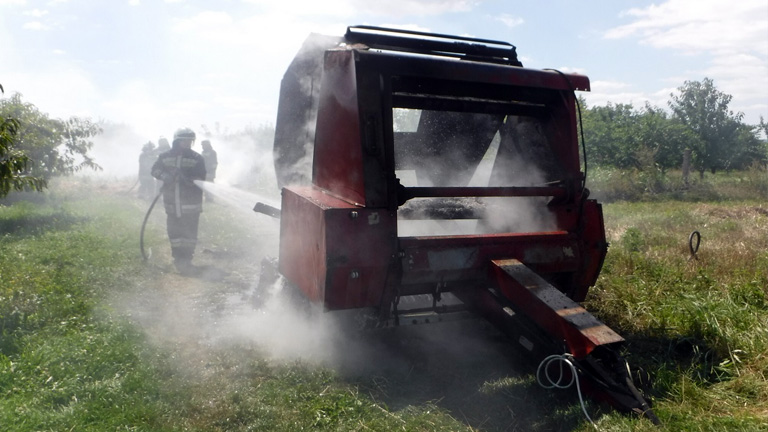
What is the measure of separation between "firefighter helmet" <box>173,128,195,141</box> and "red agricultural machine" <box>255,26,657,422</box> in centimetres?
354

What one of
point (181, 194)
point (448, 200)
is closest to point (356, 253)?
point (448, 200)

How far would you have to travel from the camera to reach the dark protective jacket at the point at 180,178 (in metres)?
8.16

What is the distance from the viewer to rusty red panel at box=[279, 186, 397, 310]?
3568mm

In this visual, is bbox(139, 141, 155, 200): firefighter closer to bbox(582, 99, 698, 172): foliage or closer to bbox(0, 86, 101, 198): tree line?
bbox(0, 86, 101, 198): tree line

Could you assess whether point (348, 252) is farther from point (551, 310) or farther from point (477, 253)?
point (551, 310)

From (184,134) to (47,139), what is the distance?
14.8 feet

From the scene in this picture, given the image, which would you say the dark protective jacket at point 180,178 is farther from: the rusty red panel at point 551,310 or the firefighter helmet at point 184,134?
the rusty red panel at point 551,310

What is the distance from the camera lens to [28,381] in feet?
11.3

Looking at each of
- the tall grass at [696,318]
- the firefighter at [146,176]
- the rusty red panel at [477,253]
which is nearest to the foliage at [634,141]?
the tall grass at [696,318]

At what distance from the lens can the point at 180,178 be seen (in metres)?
8.16

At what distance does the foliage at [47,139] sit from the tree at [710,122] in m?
23.4

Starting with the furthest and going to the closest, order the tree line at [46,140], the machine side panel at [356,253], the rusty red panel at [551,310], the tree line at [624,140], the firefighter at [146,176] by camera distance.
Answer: the firefighter at [146,176] < the tree line at [46,140] < the tree line at [624,140] < the machine side panel at [356,253] < the rusty red panel at [551,310]

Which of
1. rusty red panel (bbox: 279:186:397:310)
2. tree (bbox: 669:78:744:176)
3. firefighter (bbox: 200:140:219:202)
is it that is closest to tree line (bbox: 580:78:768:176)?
tree (bbox: 669:78:744:176)

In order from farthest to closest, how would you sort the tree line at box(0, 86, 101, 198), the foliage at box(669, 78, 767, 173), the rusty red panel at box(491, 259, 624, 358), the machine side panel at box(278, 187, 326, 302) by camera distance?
the foliage at box(669, 78, 767, 173) < the tree line at box(0, 86, 101, 198) < the machine side panel at box(278, 187, 326, 302) < the rusty red panel at box(491, 259, 624, 358)
